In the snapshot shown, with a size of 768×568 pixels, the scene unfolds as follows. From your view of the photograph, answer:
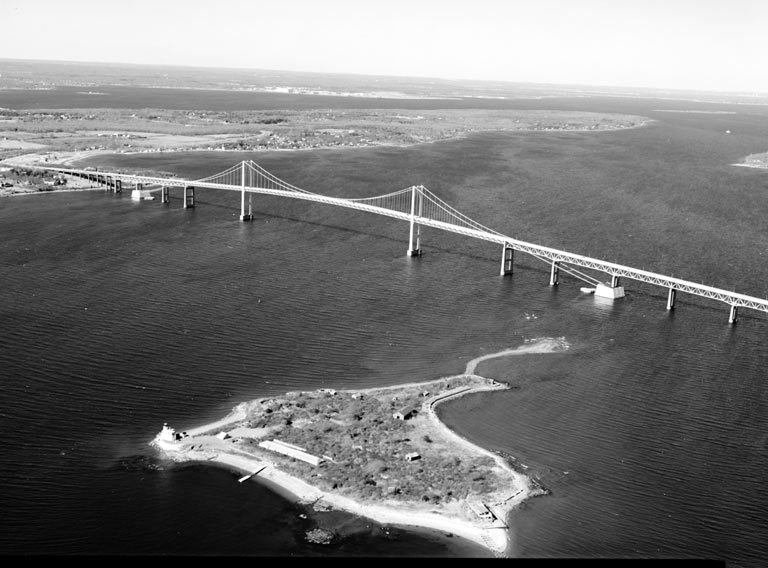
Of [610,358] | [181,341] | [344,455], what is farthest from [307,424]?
[610,358]

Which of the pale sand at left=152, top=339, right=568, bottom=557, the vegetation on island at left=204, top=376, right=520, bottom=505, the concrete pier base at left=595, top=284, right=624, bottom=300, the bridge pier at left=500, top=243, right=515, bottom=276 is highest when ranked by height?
the bridge pier at left=500, top=243, right=515, bottom=276

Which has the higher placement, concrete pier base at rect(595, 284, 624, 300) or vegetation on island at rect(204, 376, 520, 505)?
concrete pier base at rect(595, 284, 624, 300)

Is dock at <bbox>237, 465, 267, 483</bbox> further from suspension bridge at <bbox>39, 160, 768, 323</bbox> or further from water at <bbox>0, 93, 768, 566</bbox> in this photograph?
suspension bridge at <bbox>39, 160, 768, 323</bbox>

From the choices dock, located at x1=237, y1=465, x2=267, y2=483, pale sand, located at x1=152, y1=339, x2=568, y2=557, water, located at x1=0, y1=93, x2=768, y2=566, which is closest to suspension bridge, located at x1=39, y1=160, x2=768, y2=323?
water, located at x1=0, y1=93, x2=768, y2=566

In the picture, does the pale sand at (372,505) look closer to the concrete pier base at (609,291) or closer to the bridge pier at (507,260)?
the concrete pier base at (609,291)

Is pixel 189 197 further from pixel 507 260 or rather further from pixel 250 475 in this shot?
pixel 250 475

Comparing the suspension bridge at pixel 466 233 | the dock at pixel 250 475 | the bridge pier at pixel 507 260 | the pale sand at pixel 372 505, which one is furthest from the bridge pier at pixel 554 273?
the dock at pixel 250 475
